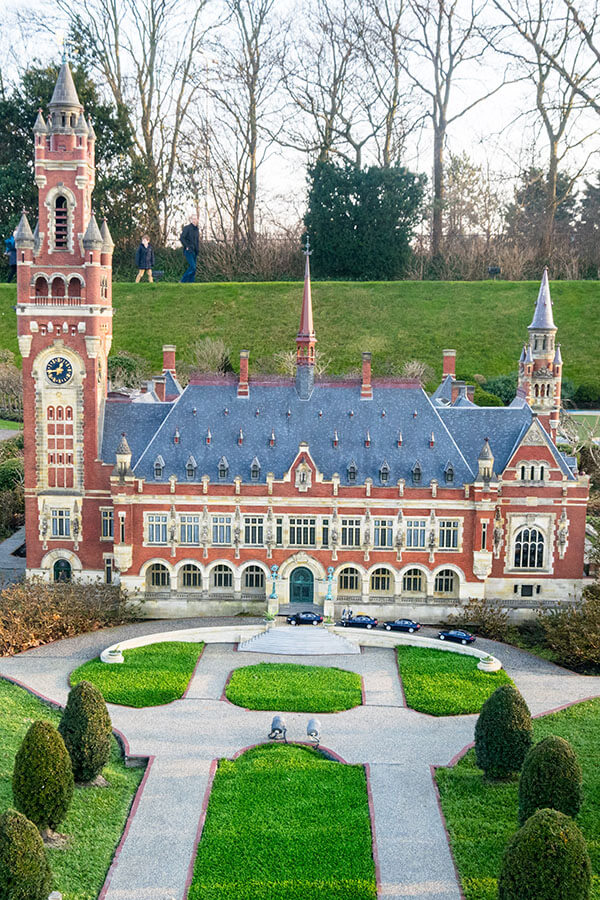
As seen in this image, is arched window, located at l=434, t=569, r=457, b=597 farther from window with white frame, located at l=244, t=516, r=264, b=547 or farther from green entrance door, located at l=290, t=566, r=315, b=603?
window with white frame, located at l=244, t=516, r=264, b=547

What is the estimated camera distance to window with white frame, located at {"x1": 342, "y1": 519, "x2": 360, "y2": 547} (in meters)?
55.6

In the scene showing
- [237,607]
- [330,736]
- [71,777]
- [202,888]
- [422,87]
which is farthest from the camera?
[422,87]

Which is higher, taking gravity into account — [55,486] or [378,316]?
[378,316]

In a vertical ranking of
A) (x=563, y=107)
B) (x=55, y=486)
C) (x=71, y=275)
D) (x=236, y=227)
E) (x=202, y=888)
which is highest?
(x=563, y=107)

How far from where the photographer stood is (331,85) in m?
107

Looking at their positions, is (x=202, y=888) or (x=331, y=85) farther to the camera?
(x=331, y=85)

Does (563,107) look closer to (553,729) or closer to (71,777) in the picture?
(553,729)

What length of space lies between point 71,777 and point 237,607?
23.1 m

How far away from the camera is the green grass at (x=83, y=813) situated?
1202 inches

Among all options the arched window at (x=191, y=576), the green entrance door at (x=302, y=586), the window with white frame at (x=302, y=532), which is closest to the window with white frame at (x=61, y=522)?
the arched window at (x=191, y=576)

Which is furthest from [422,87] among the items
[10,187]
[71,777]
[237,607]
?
[71,777]

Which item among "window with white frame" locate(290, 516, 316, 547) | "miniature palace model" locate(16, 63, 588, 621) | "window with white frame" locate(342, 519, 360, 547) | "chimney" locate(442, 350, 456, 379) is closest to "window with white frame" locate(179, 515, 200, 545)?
"miniature palace model" locate(16, 63, 588, 621)

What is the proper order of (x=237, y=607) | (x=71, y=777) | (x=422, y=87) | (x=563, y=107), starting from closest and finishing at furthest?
(x=71, y=777) → (x=237, y=607) → (x=563, y=107) → (x=422, y=87)

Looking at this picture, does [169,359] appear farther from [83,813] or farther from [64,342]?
[83,813]
